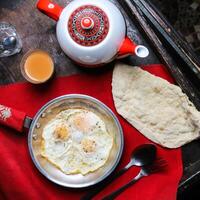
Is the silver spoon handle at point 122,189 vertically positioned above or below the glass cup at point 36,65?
below

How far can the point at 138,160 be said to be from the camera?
71.5 inches

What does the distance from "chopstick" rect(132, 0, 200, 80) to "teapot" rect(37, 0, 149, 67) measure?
146 mm

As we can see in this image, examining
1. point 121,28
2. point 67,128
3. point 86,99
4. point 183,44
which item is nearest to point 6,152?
point 67,128

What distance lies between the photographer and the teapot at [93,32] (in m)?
1.74

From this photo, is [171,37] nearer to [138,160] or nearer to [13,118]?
[138,160]

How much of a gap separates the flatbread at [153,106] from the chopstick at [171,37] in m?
0.11

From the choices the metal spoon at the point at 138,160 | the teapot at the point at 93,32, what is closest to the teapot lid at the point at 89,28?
the teapot at the point at 93,32

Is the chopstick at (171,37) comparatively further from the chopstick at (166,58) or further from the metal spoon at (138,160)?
the metal spoon at (138,160)

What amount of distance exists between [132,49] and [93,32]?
155mm

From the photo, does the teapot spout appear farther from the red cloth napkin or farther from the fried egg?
the fried egg

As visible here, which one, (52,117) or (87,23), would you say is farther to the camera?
(52,117)

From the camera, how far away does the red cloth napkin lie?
1.80 m

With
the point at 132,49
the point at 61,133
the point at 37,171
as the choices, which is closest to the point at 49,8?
the point at 132,49

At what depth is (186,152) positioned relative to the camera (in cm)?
184
